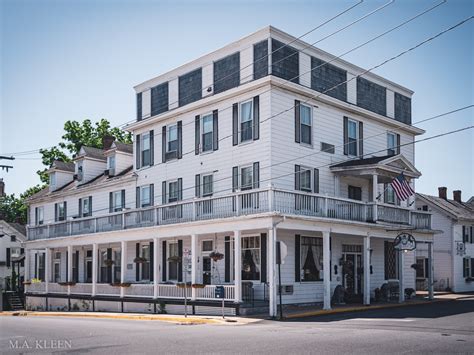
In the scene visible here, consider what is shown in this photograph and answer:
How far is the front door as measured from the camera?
3055 cm

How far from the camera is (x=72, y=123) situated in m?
58.9

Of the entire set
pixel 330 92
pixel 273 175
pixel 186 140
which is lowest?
pixel 273 175

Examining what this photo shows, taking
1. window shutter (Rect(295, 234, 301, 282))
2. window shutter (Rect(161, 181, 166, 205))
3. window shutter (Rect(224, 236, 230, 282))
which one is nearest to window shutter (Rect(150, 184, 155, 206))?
window shutter (Rect(161, 181, 166, 205))

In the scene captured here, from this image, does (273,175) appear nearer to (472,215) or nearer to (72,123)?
(472,215)

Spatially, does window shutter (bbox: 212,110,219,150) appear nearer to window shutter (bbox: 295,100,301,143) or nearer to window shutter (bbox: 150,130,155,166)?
window shutter (bbox: 295,100,301,143)

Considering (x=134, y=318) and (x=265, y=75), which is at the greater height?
(x=265, y=75)

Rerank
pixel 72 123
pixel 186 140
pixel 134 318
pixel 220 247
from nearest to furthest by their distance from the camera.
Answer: pixel 134 318
pixel 220 247
pixel 186 140
pixel 72 123

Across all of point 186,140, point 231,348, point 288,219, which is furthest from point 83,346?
point 186,140

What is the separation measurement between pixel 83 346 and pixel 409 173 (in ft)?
70.2

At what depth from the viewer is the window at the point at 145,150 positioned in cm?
3541

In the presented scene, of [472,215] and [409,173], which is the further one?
[472,215]

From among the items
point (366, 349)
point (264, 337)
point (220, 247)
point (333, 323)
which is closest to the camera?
point (366, 349)

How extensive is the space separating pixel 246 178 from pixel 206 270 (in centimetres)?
550

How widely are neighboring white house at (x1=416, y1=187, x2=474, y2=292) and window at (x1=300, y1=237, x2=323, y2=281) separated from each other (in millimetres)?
17591
